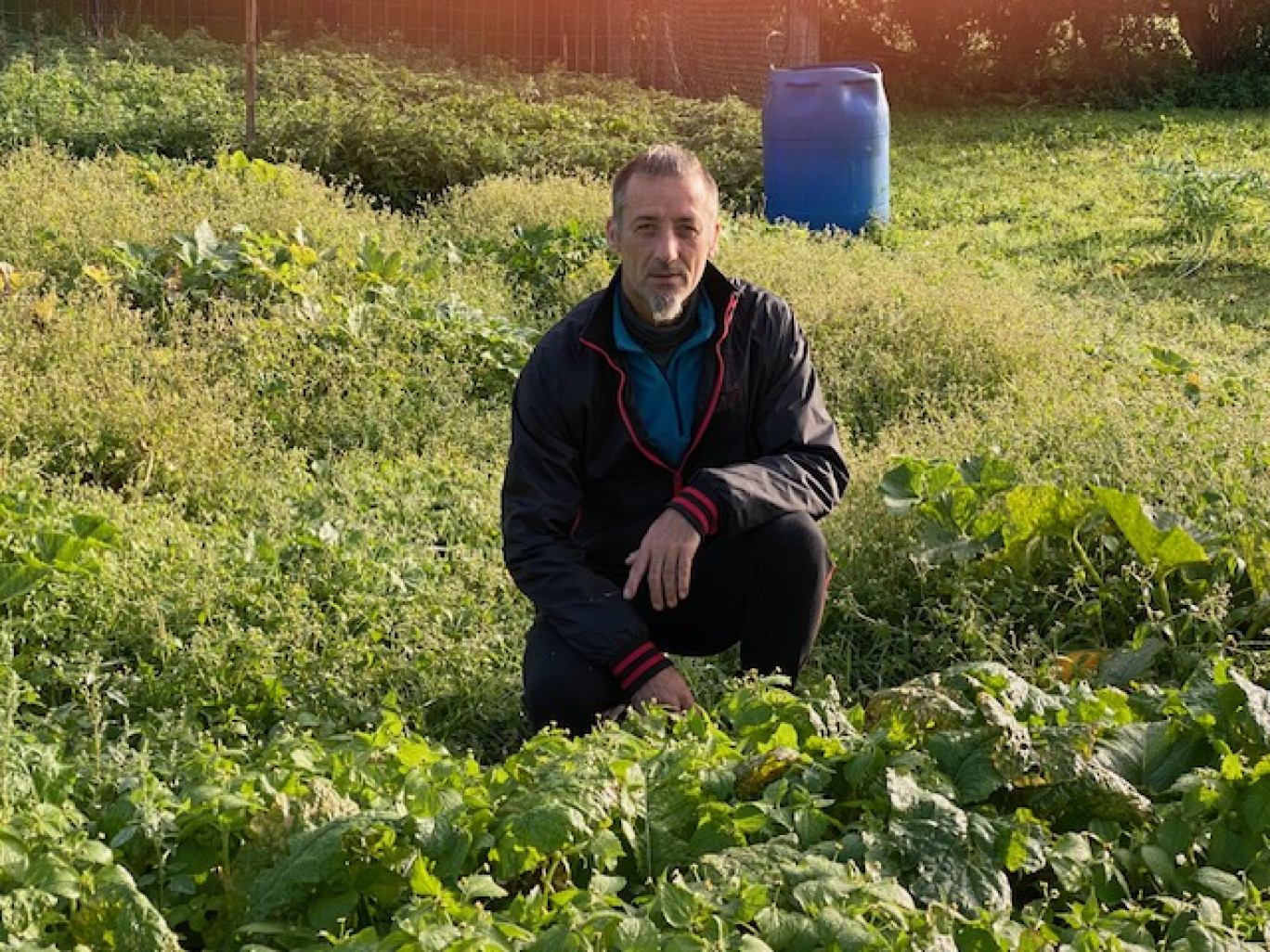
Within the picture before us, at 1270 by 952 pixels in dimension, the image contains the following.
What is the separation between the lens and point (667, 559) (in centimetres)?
333

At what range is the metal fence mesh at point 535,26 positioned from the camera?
52.1 ft

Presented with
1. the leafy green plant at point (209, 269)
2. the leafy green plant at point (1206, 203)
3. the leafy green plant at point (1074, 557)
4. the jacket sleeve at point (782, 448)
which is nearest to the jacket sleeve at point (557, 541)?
the jacket sleeve at point (782, 448)

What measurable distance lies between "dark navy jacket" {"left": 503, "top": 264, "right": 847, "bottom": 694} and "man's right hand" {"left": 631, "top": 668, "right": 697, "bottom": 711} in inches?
1.6

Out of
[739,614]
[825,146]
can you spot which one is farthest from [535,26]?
[739,614]

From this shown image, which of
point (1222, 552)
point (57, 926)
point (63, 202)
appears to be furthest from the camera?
point (63, 202)

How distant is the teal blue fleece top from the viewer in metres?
3.55

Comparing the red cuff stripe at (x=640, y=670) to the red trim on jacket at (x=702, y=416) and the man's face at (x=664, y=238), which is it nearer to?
the red trim on jacket at (x=702, y=416)

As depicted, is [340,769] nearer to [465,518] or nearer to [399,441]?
[465,518]

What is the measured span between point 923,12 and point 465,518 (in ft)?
47.0

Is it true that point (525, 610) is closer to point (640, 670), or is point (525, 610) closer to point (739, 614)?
point (739, 614)

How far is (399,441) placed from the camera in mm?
5664

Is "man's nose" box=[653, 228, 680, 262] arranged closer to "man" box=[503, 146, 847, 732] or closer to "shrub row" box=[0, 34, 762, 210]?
"man" box=[503, 146, 847, 732]

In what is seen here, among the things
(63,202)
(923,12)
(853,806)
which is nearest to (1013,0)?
(923,12)

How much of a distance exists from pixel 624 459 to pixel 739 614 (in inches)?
16.1
